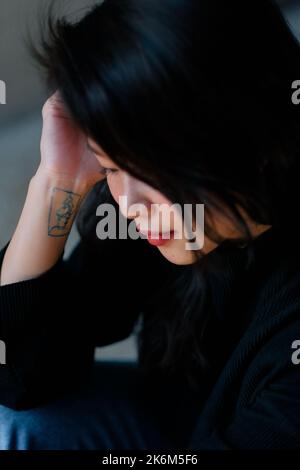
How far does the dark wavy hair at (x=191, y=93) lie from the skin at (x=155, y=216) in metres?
0.02

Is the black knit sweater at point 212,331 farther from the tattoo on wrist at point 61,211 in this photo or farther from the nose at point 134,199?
the nose at point 134,199

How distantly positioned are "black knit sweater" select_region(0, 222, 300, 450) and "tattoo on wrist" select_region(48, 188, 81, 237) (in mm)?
50

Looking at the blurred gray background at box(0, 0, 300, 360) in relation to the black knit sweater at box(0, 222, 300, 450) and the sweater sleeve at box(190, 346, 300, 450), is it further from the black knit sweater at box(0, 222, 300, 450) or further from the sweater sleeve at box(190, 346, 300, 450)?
the sweater sleeve at box(190, 346, 300, 450)

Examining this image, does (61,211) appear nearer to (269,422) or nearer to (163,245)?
(163,245)

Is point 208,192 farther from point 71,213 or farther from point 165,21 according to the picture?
point 71,213

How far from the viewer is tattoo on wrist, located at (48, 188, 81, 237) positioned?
80 centimetres

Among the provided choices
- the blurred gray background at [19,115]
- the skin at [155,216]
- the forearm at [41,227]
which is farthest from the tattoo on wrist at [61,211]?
the blurred gray background at [19,115]

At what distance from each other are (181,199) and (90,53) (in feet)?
0.55

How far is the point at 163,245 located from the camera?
68 centimetres

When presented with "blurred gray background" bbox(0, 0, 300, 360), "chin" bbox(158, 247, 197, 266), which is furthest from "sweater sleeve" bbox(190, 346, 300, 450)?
"blurred gray background" bbox(0, 0, 300, 360)

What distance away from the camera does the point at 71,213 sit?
0.81 metres

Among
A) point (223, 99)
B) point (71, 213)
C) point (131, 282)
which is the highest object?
point (223, 99)

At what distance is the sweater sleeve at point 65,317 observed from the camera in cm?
79
